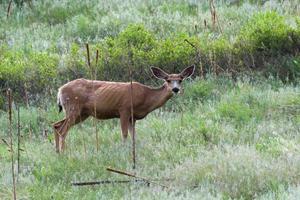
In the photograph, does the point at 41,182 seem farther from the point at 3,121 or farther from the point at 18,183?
the point at 3,121

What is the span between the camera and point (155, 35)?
16031mm

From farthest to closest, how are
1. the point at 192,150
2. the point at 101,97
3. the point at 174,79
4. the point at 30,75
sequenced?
1. the point at 30,75
2. the point at 101,97
3. the point at 174,79
4. the point at 192,150

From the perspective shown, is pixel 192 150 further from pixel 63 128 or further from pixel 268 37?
pixel 268 37

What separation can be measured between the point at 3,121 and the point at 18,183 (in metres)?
3.70

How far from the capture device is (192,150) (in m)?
10.2

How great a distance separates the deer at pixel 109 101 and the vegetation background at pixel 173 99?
0.33m

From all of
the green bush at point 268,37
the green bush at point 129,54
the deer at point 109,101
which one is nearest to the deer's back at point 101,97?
the deer at point 109,101

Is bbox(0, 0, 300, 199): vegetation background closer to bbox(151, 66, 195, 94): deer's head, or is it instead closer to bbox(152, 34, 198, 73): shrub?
bbox(152, 34, 198, 73): shrub

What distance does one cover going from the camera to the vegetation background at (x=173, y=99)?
898 cm

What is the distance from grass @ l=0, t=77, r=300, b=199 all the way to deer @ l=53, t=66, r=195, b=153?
0.34 metres

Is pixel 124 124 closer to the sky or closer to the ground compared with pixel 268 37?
closer to the ground

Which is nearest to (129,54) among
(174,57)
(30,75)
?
(174,57)

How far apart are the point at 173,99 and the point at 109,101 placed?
2.49 meters

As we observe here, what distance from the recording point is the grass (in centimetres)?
868
